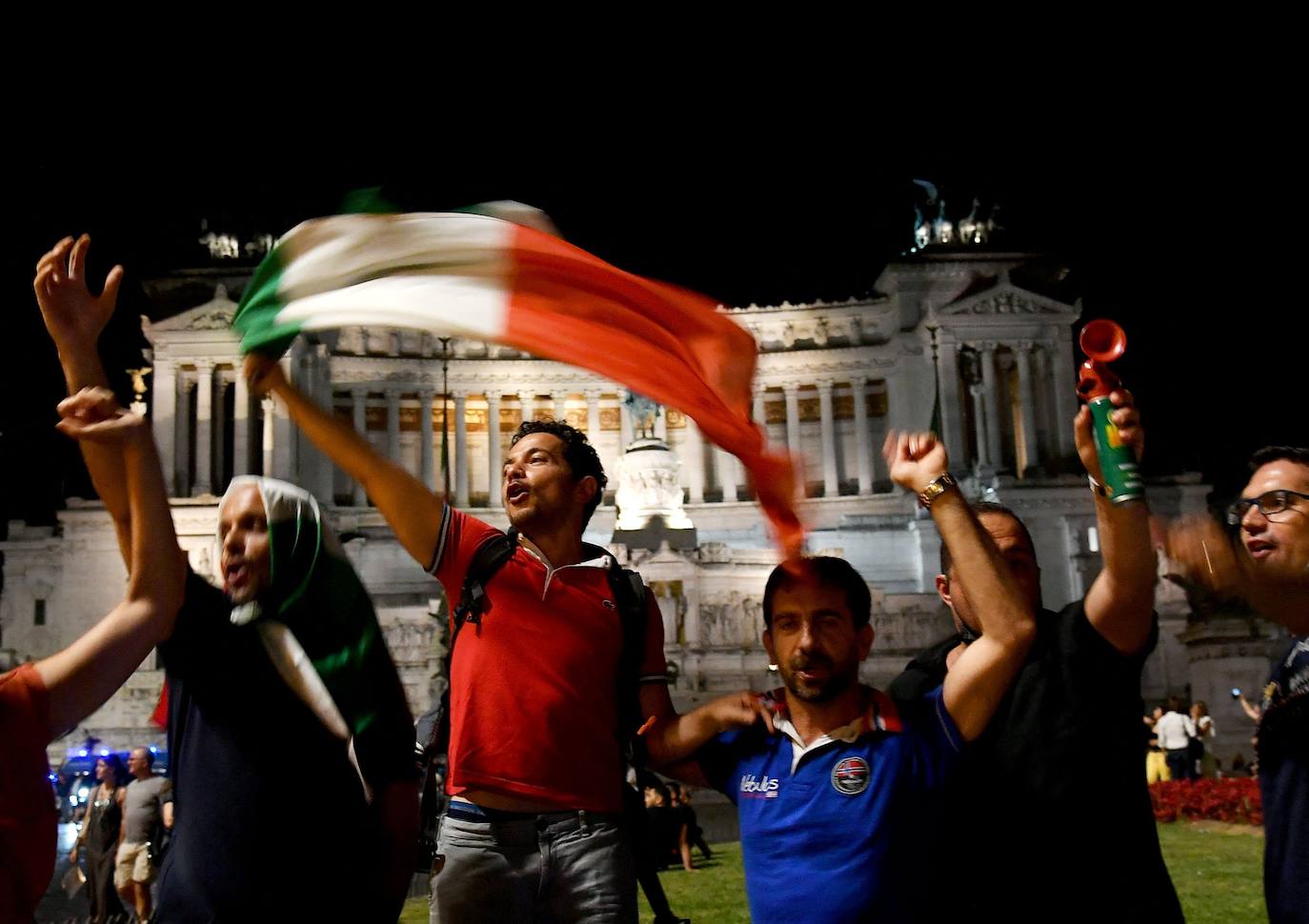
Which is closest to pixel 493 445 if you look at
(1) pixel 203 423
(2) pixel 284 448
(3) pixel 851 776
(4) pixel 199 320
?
(2) pixel 284 448

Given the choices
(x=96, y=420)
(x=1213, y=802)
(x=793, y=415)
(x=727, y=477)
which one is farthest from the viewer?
(x=793, y=415)

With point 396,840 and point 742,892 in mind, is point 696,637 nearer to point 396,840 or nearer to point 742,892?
point 742,892

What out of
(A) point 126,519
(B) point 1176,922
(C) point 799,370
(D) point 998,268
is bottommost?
(B) point 1176,922

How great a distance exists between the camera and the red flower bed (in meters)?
19.6

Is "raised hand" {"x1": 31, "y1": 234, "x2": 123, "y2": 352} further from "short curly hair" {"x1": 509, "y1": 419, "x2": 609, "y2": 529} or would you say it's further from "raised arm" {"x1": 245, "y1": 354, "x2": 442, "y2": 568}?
"short curly hair" {"x1": 509, "y1": 419, "x2": 609, "y2": 529}

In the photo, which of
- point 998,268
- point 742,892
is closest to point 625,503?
point 998,268

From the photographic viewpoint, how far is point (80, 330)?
13.3 feet

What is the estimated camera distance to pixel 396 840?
4.22m

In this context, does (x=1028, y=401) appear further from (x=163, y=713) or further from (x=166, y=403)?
(x=163, y=713)

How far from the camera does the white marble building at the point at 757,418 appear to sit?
2018 inches

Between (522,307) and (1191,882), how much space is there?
11827 millimetres

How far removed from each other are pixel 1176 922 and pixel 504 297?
139 inches

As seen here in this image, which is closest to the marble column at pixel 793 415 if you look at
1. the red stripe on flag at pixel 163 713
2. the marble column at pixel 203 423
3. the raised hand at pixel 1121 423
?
the marble column at pixel 203 423

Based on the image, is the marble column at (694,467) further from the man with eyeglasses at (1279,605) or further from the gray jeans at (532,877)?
the gray jeans at (532,877)
